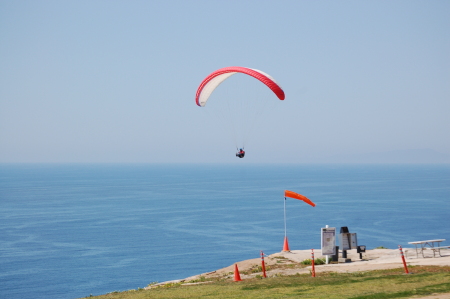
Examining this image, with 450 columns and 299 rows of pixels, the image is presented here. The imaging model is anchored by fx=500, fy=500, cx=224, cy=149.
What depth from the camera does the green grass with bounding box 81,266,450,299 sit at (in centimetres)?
1498

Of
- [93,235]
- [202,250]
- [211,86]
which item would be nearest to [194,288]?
[211,86]

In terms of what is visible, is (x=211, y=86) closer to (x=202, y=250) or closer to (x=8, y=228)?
(x=202, y=250)

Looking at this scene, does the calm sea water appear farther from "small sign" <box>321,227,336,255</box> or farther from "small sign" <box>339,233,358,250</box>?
"small sign" <box>321,227,336,255</box>

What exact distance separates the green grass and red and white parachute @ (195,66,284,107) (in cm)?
1287

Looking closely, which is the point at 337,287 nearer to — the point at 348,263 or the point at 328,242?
the point at 348,263

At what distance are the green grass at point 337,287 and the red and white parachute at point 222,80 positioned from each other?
12873 mm

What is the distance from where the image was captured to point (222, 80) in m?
33.7

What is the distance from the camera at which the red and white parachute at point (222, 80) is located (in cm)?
2967

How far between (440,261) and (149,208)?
104745 mm

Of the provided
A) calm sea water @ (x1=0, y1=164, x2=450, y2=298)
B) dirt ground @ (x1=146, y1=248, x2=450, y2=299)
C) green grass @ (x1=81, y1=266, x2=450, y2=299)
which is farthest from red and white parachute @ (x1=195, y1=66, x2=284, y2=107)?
calm sea water @ (x1=0, y1=164, x2=450, y2=298)

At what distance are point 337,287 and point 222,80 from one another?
19924 millimetres

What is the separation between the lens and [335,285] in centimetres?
1686

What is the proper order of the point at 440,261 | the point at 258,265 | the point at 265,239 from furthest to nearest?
the point at 265,239, the point at 258,265, the point at 440,261

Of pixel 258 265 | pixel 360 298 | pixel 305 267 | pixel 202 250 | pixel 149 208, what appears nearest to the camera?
pixel 360 298
